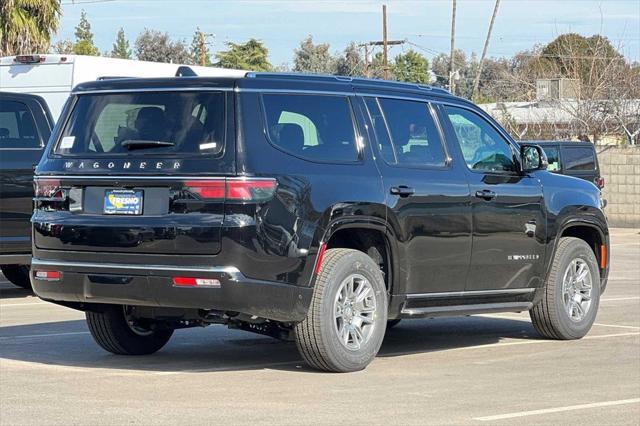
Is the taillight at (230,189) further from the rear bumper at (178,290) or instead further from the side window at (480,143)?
the side window at (480,143)

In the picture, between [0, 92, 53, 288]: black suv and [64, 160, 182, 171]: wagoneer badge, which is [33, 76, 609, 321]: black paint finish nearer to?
[64, 160, 182, 171]: wagoneer badge

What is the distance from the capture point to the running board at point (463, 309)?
9891 millimetres

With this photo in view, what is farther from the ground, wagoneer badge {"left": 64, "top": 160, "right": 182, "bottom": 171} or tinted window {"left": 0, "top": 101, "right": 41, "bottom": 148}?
tinted window {"left": 0, "top": 101, "right": 41, "bottom": 148}

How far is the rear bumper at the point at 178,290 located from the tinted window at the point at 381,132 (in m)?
1.42

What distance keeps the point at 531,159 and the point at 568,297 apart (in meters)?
1.31

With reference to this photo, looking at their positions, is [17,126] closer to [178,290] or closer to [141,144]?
[141,144]

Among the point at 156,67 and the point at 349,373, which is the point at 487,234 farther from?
the point at 156,67

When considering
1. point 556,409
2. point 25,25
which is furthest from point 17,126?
point 25,25

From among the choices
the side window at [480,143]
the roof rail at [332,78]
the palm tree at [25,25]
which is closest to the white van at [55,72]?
the side window at [480,143]

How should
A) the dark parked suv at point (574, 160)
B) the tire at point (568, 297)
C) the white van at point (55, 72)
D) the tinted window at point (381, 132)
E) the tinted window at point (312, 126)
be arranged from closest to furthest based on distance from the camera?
the tinted window at point (312, 126) < the tinted window at point (381, 132) < the tire at point (568, 297) < the white van at point (55, 72) < the dark parked suv at point (574, 160)

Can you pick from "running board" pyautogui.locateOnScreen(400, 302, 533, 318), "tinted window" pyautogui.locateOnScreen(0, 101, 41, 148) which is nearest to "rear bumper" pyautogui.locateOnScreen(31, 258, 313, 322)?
"running board" pyautogui.locateOnScreen(400, 302, 533, 318)

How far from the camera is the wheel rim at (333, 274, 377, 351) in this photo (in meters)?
9.19

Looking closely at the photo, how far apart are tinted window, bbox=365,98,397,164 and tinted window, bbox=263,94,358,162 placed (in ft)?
0.76

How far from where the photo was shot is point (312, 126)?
9.36 m
